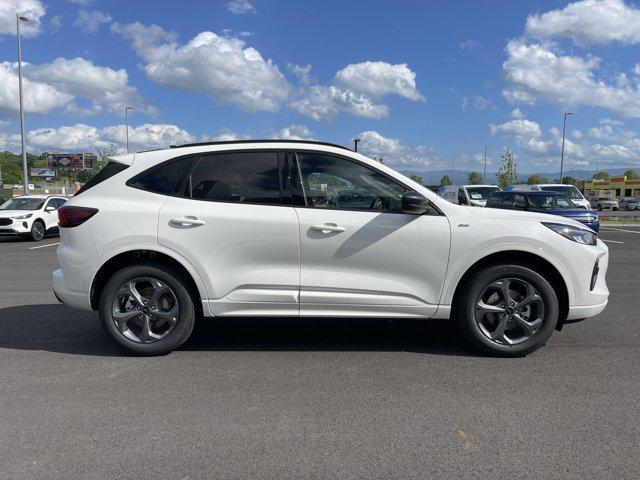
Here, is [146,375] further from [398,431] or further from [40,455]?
[398,431]

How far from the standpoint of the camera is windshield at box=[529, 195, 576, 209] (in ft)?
52.1

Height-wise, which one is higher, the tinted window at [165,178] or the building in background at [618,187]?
the building in background at [618,187]

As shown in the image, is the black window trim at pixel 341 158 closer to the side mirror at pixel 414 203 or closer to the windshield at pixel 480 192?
the side mirror at pixel 414 203

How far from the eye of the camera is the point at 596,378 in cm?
391

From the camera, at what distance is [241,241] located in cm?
421

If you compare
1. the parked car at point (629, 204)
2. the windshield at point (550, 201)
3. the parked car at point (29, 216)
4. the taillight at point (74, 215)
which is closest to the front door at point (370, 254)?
the taillight at point (74, 215)

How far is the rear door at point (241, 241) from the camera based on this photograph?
4.21 metres

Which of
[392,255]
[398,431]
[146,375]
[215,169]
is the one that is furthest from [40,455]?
[392,255]

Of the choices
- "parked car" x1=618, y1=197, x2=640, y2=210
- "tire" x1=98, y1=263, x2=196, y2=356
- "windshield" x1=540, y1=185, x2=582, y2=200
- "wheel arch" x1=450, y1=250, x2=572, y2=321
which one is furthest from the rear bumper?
"parked car" x1=618, y1=197, x2=640, y2=210

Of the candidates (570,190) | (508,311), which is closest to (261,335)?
(508,311)

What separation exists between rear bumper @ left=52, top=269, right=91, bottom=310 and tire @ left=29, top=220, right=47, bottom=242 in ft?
42.9

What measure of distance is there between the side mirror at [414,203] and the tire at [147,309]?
6.32 ft

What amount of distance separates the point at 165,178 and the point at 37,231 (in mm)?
13913

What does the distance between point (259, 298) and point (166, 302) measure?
2.68 feet
